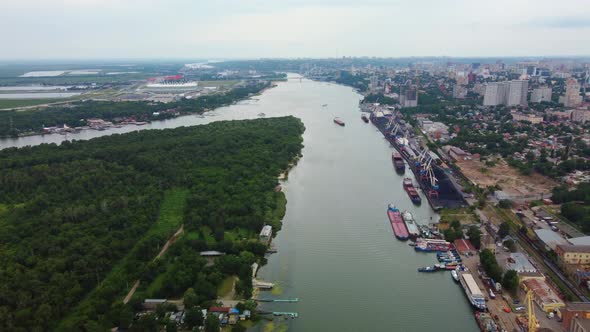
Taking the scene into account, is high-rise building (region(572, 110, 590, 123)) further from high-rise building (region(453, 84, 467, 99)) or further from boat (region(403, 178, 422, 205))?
boat (region(403, 178, 422, 205))

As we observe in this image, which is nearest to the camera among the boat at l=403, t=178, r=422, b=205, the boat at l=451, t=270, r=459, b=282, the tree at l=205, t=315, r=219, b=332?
the tree at l=205, t=315, r=219, b=332

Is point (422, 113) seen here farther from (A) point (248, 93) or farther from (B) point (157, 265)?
(B) point (157, 265)

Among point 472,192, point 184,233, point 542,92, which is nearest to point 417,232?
point 472,192

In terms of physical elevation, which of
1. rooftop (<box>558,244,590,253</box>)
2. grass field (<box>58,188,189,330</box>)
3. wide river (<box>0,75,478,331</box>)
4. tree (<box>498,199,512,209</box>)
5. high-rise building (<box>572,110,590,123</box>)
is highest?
high-rise building (<box>572,110,590,123</box>)

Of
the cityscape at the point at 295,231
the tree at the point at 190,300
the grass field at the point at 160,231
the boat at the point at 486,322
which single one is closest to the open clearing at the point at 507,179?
the cityscape at the point at 295,231

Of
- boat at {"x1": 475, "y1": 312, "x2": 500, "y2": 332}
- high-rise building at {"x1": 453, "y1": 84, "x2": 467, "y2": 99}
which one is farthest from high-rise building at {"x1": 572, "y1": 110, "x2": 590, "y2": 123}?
boat at {"x1": 475, "y1": 312, "x2": 500, "y2": 332}

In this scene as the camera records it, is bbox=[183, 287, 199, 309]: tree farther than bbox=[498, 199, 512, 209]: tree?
No

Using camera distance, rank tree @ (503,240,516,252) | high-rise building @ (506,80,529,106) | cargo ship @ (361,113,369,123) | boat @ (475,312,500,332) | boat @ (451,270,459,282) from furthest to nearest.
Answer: high-rise building @ (506,80,529,106)
cargo ship @ (361,113,369,123)
tree @ (503,240,516,252)
boat @ (451,270,459,282)
boat @ (475,312,500,332)
